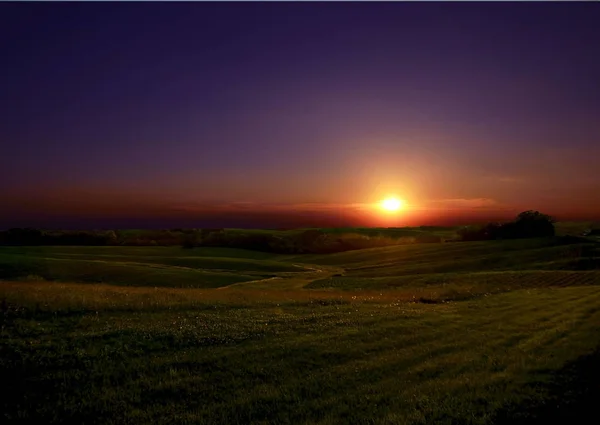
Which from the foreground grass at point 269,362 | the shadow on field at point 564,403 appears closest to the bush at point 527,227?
the foreground grass at point 269,362

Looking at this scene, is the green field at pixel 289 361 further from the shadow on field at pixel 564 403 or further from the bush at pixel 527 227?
the bush at pixel 527 227

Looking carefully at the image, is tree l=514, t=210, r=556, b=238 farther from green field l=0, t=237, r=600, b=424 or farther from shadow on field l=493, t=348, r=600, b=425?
shadow on field l=493, t=348, r=600, b=425

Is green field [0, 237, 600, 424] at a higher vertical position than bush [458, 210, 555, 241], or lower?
lower

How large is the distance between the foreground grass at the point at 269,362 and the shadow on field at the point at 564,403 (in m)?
0.13

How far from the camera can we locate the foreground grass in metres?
12.3

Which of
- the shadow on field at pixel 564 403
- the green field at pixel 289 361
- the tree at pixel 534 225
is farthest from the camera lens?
the tree at pixel 534 225

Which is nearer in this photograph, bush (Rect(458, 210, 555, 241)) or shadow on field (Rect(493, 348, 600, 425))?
shadow on field (Rect(493, 348, 600, 425))

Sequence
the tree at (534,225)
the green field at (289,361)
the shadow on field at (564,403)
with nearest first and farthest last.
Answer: the shadow on field at (564,403) → the green field at (289,361) → the tree at (534,225)

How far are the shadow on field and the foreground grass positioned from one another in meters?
0.13

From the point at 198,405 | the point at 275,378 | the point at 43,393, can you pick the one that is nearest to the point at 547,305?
the point at 275,378

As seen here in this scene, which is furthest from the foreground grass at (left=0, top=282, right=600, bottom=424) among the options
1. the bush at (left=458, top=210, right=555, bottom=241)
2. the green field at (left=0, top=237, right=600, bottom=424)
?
the bush at (left=458, top=210, right=555, bottom=241)

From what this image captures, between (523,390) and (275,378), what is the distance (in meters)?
7.73

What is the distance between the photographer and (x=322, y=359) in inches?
655

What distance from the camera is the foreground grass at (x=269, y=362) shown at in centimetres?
1227
